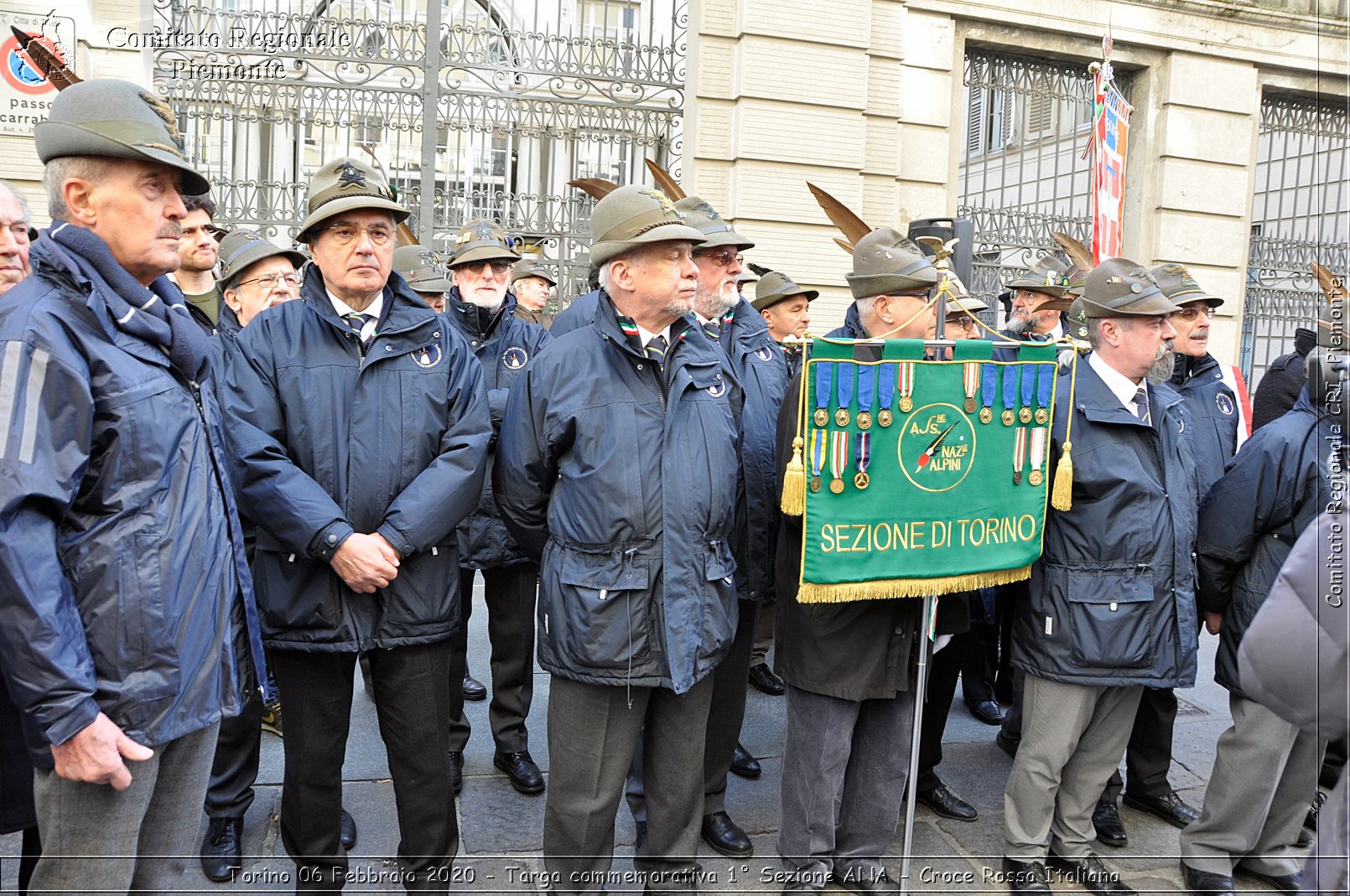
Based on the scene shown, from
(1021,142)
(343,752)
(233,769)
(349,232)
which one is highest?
(1021,142)

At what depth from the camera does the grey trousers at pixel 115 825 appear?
2.34 meters

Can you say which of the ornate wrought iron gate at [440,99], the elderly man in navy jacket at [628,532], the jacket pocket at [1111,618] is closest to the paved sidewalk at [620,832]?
the elderly man in navy jacket at [628,532]

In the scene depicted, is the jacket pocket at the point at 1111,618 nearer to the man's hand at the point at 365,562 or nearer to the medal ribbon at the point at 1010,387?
the medal ribbon at the point at 1010,387

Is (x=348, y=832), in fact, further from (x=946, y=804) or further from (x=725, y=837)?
(x=946, y=804)

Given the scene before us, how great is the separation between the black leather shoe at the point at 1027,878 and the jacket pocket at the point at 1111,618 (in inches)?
31.7

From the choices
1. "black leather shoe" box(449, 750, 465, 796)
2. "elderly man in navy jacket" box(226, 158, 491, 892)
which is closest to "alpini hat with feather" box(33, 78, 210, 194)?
"elderly man in navy jacket" box(226, 158, 491, 892)

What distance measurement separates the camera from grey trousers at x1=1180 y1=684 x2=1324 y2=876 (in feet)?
12.4

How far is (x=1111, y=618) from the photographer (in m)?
3.65

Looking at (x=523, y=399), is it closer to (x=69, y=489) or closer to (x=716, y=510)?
(x=716, y=510)

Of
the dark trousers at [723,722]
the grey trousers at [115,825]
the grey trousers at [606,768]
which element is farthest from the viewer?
the dark trousers at [723,722]

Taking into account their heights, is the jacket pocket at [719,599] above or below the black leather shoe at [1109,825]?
above

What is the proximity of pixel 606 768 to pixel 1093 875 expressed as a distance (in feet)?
6.59

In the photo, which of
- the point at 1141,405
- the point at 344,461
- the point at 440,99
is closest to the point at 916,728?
the point at 1141,405

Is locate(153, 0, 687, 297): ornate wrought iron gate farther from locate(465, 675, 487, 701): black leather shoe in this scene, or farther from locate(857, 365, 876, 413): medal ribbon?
locate(857, 365, 876, 413): medal ribbon
